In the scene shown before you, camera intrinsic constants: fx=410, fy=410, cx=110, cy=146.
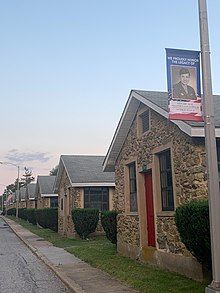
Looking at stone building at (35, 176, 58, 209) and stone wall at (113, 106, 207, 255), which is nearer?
stone wall at (113, 106, 207, 255)

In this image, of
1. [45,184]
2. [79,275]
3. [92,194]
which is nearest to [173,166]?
[79,275]

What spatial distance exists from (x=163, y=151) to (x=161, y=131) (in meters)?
0.57

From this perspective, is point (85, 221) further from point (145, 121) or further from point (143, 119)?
point (145, 121)

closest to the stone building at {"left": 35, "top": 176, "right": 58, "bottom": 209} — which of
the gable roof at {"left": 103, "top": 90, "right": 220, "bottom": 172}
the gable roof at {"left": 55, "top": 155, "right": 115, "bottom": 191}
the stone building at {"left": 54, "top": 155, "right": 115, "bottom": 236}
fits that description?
the gable roof at {"left": 55, "top": 155, "right": 115, "bottom": 191}

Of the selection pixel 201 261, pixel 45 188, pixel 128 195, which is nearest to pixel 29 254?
pixel 128 195

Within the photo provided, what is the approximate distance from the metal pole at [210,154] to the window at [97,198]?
18284mm

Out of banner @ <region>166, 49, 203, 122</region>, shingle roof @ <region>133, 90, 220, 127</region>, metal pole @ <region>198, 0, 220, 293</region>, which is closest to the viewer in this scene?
metal pole @ <region>198, 0, 220, 293</region>

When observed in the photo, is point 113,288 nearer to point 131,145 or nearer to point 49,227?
point 131,145

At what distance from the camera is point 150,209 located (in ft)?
41.5

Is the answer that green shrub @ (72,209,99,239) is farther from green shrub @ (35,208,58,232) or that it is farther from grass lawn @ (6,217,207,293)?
green shrub @ (35,208,58,232)

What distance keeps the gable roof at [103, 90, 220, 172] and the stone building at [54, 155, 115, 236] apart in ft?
22.9

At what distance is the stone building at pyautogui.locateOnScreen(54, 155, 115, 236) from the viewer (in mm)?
24234

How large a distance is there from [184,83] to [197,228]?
120 inches

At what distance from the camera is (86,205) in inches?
963
